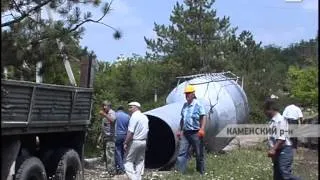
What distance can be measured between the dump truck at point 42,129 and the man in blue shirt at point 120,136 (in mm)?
3167

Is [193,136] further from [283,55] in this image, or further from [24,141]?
[283,55]

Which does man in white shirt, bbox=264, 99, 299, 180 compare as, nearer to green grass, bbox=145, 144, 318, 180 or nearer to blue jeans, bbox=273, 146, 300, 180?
blue jeans, bbox=273, 146, 300, 180

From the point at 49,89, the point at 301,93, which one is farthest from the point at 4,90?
the point at 301,93

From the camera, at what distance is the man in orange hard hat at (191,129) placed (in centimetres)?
1258

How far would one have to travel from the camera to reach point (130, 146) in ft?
37.3

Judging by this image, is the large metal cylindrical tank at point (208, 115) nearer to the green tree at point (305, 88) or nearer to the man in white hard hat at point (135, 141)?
the man in white hard hat at point (135, 141)

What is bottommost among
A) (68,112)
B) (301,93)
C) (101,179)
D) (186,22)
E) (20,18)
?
(101,179)

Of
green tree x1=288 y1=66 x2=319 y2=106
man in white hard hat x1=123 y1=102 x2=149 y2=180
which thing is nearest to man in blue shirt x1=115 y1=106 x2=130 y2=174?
man in white hard hat x1=123 y1=102 x2=149 y2=180

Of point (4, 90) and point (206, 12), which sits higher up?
point (206, 12)

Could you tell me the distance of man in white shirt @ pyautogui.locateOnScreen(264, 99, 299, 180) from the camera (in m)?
9.47

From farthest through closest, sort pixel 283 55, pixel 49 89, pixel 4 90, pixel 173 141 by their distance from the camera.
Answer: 1. pixel 283 55
2. pixel 173 141
3. pixel 49 89
4. pixel 4 90

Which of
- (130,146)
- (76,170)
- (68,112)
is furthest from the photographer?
(130,146)

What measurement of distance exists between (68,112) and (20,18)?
3.08 metres

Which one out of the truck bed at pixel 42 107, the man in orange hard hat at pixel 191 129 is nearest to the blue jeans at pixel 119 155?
the man in orange hard hat at pixel 191 129
